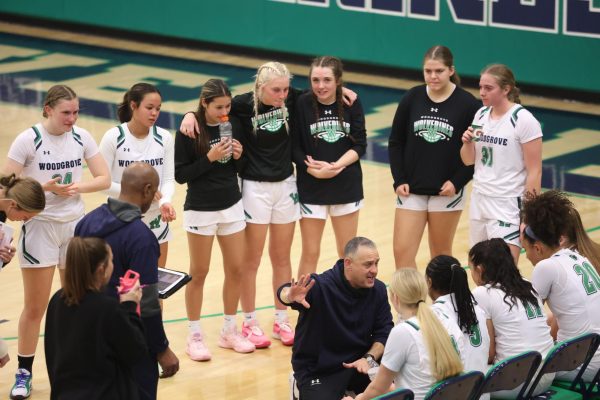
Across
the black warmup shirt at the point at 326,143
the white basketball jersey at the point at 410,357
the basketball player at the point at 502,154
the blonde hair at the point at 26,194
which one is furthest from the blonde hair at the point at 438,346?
the black warmup shirt at the point at 326,143

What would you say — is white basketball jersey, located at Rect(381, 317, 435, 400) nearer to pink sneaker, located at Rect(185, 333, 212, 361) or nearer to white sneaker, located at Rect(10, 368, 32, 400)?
pink sneaker, located at Rect(185, 333, 212, 361)

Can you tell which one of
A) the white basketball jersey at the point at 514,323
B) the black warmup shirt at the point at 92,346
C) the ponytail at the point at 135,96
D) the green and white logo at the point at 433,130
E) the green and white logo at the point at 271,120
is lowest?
the white basketball jersey at the point at 514,323

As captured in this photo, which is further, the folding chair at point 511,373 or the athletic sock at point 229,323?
the athletic sock at point 229,323

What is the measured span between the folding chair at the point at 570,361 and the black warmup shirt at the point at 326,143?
2.26m

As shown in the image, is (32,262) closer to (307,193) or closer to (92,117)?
(307,193)

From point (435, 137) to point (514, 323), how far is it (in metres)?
2.04

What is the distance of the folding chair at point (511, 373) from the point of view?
5.57m

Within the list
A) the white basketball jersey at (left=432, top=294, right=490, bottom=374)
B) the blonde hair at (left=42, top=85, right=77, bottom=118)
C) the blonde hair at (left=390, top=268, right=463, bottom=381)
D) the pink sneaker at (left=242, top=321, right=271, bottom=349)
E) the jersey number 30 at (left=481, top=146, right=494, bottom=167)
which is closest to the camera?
the blonde hair at (left=390, top=268, right=463, bottom=381)

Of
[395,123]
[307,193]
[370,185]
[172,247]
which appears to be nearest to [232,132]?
[307,193]

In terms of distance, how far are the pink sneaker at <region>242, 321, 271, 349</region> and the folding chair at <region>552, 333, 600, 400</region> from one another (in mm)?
2219

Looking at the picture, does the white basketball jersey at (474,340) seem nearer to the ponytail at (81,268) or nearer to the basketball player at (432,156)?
the ponytail at (81,268)

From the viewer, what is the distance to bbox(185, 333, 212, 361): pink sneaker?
7.52 metres

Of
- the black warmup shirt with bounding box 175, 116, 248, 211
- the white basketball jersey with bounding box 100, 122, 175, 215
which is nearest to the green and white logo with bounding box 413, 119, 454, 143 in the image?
the black warmup shirt with bounding box 175, 116, 248, 211

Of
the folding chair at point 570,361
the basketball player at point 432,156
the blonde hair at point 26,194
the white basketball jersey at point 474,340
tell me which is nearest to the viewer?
the white basketball jersey at point 474,340
